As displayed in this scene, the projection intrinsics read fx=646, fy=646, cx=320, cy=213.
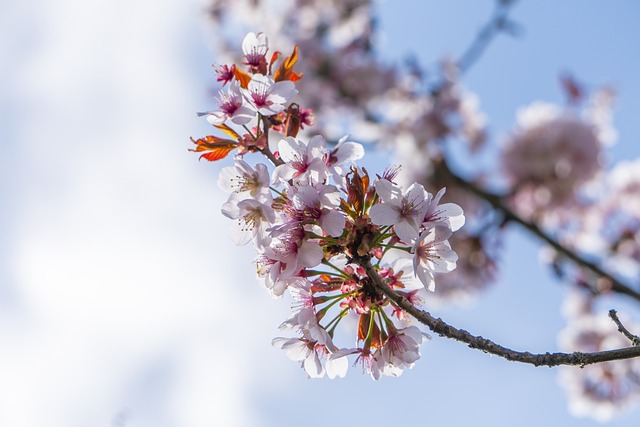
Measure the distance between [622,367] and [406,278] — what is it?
7.79 metres

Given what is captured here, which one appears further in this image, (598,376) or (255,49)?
(598,376)

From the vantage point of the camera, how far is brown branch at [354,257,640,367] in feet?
5.40

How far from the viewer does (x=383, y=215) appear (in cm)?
169

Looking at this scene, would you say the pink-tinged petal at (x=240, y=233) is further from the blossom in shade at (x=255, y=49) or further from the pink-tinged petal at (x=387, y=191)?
the blossom in shade at (x=255, y=49)

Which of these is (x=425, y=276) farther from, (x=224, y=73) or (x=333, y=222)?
(x=224, y=73)

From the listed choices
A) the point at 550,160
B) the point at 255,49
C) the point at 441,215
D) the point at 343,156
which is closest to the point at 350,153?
the point at 343,156

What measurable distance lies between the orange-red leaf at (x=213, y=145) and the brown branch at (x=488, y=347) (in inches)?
21.9

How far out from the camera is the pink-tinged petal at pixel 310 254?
1.69m

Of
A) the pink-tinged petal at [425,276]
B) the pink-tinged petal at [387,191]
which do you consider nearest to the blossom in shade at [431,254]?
the pink-tinged petal at [425,276]

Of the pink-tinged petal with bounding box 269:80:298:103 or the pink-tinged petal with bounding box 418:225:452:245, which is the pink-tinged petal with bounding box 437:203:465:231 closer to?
the pink-tinged petal with bounding box 418:225:452:245

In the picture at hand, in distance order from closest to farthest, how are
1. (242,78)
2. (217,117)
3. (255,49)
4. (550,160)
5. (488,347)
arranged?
(488,347)
(217,117)
(242,78)
(255,49)
(550,160)

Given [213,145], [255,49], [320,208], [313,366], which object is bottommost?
[313,366]

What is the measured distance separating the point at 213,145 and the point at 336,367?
0.76 metres

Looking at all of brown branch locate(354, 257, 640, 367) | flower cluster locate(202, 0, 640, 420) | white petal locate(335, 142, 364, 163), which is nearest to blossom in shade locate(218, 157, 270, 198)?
white petal locate(335, 142, 364, 163)
